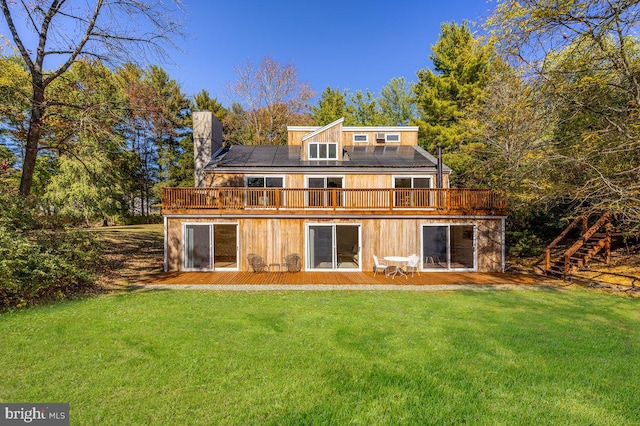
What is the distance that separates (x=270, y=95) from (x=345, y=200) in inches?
925

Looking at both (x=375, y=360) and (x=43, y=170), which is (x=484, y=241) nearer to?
(x=375, y=360)

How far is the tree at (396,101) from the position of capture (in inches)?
1522

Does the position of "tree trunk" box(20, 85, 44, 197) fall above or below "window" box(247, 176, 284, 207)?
above

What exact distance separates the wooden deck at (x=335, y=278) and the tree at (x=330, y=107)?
26726mm

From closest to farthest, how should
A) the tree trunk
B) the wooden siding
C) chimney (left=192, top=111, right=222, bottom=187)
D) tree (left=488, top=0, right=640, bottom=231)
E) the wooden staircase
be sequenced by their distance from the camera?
tree (left=488, top=0, right=640, bottom=231)
the tree trunk
the wooden siding
the wooden staircase
chimney (left=192, top=111, right=222, bottom=187)

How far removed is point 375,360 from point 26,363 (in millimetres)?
5445

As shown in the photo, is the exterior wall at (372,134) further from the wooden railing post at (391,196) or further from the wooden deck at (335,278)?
the wooden deck at (335,278)

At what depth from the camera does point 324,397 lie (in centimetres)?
369

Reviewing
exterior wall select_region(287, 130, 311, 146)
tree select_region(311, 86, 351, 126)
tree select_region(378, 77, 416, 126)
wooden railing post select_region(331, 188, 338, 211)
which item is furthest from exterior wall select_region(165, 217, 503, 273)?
tree select_region(378, 77, 416, 126)

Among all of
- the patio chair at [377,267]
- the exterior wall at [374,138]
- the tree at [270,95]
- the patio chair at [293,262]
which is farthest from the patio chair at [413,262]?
the tree at [270,95]

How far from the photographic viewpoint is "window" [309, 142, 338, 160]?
55.9 feet

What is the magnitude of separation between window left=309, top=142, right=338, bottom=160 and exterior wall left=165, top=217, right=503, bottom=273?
5527 millimetres

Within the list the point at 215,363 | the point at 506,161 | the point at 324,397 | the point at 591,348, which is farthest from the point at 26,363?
the point at 506,161

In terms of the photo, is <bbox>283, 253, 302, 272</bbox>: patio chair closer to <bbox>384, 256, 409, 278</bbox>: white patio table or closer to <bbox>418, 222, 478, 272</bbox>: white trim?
<bbox>384, 256, 409, 278</bbox>: white patio table
